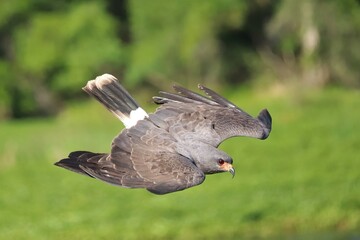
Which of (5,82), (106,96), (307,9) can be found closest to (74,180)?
(307,9)

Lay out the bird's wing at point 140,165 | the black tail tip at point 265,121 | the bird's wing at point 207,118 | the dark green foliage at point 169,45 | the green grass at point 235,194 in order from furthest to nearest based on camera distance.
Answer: the dark green foliage at point 169,45 → the green grass at point 235,194 → the black tail tip at point 265,121 → the bird's wing at point 207,118 → the bird's wing at point 140,165

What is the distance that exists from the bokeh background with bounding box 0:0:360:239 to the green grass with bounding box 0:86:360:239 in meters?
0.03

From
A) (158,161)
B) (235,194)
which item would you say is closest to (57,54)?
(235,194)

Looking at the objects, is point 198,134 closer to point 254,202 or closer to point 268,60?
point 254,202

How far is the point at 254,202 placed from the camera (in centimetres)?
1591

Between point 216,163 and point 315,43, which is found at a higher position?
point 315,43

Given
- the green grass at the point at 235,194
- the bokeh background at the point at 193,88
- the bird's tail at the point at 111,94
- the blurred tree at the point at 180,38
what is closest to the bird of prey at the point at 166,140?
the bird's tail at the point at 111,94

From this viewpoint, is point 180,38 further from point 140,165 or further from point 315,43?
point 140,165

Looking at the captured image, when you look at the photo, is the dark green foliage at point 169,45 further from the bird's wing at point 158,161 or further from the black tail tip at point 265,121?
the bird's wing at point 158,161

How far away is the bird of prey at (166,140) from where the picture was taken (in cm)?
862

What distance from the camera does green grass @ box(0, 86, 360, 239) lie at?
1495cm

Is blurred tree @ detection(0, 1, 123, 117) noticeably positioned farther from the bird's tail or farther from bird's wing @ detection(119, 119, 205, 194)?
bird's wing @ detection(119, 119, 205, 194)

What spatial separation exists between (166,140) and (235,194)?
25.0 ft

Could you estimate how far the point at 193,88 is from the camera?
3066 cm
